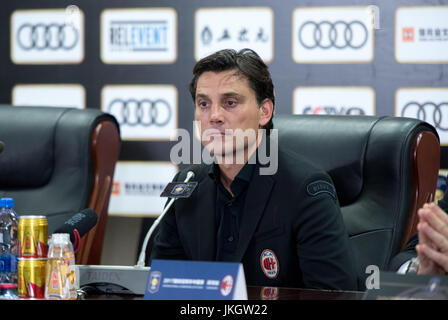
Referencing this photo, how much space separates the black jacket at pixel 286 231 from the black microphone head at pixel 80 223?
379 millimetres

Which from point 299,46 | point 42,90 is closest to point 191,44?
point 299,46

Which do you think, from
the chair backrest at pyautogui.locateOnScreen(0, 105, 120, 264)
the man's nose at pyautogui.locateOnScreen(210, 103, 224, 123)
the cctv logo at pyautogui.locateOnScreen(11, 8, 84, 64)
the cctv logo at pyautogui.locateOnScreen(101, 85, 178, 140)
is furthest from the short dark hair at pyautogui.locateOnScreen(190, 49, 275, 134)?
the cctv logo at pyautogui.locateOnScreen(11, 8, 84, 64)

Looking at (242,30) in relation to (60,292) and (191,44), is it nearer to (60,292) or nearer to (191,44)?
(191,44)

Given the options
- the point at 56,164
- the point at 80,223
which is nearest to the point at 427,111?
the point at 56,164

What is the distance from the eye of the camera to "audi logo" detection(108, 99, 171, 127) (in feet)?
10.8

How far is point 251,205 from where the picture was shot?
1871 millimetres

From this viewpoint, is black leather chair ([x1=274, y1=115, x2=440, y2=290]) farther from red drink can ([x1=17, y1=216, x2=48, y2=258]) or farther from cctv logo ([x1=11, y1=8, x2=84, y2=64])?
cctv logo ([x1=11, y1=8, x2=84, y2=64])

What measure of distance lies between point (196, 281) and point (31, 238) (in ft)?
1.51

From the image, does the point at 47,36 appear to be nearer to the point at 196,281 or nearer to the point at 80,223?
the point at 80,223

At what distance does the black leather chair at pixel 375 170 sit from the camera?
2.14 metres

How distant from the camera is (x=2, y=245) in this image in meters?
1.69

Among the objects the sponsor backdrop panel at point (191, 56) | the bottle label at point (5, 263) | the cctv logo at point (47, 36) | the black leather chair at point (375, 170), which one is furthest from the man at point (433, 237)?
the cctv logo at point (47, 36)

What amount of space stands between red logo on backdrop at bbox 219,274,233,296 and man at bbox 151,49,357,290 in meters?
0.63
